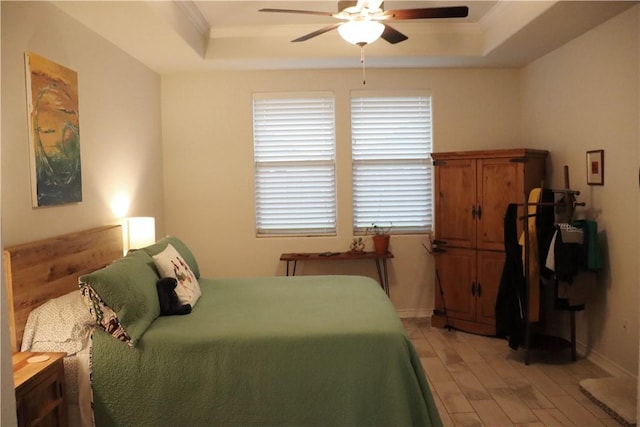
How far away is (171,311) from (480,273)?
2877mm

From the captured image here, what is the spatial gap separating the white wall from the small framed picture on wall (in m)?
1.34

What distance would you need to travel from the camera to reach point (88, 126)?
350 cm

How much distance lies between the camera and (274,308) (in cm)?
303

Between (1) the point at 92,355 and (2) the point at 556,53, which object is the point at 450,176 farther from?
(1) the point at 92,355

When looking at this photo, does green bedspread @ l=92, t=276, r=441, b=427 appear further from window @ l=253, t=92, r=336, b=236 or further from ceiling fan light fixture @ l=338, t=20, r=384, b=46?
window @ l=253, t=92, r=336, b=236

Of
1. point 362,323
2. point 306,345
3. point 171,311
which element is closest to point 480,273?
point 362,323

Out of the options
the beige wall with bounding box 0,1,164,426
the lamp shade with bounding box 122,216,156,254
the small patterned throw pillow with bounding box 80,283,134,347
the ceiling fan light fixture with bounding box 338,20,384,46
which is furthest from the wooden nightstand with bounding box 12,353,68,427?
the ceiling fan light fixture with bounding box 338,20,384,46

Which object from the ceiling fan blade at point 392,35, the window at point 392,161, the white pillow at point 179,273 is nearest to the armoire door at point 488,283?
the window at point 392,161

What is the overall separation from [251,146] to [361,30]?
2459 mm

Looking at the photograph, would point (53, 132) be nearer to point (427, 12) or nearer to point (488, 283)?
point (427, 12)

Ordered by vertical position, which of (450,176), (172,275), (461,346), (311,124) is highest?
(311,124)

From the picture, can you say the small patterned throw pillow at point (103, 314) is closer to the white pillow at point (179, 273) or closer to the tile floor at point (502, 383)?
the white pillow at point (179, 273)

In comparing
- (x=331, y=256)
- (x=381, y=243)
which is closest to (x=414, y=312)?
(x=381, y=243)

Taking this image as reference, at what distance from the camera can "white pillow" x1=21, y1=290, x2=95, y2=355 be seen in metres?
2.54
